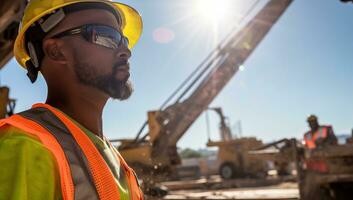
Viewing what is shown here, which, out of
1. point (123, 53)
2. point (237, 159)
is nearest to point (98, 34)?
point (123, 53)

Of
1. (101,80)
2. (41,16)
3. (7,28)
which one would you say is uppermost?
(7,28)

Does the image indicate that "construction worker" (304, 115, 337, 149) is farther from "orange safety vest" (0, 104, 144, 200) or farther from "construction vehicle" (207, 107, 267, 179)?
"construction vehicle" (207, 107, 267, 179)

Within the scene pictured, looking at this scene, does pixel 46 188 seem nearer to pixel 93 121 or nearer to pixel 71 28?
pixel 93 121

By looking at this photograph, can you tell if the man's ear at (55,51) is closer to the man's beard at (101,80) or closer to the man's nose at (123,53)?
the man's beard at (101,80)

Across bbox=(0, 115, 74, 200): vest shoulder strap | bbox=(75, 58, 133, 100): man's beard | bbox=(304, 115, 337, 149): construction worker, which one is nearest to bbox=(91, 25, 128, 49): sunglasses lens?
bbox=(75, 58, 133, 100): man's beard

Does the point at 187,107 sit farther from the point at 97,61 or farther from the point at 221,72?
the point at 97,61

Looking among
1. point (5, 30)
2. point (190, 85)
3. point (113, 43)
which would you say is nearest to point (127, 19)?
point (113, 43)

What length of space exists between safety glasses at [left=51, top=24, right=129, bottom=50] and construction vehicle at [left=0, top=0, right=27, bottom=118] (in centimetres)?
481

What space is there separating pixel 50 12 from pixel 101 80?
1.29 feet

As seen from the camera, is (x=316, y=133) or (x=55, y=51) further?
(x=316, y=133)

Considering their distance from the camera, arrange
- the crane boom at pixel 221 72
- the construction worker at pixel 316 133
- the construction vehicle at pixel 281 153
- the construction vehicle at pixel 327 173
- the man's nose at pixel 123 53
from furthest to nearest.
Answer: the crane boom at pixel 221 72 → the construction vehicle at pixel 281 153 → the construction worker at pixel 316 133 → the construction vehicle at pixel 327 173 → the man's nose at pixel 123 53

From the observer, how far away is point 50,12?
1800 mm

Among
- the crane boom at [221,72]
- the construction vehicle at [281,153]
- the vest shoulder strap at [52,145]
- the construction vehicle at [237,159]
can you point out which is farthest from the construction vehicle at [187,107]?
the vest shoulder strap at [52,145]

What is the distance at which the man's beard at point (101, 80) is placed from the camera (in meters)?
1.75
